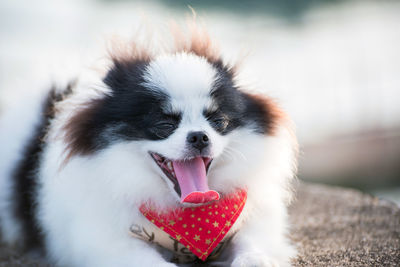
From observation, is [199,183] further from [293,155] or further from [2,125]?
[2,125]

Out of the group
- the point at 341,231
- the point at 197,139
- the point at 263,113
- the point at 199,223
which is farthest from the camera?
the point at 341,231

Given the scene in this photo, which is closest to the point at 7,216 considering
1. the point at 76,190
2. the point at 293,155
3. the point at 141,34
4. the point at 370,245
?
the point at 76,190

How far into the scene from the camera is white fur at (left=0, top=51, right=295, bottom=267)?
6.81ft

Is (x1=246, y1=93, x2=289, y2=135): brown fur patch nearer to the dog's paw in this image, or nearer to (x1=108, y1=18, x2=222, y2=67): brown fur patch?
(x1=108, y1=18, x2=222, y2=67): brown fur patch

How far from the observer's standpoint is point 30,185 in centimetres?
276

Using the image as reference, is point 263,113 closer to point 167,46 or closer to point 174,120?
point 174,120

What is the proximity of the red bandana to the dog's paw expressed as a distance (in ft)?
0.60

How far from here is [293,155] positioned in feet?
8.09

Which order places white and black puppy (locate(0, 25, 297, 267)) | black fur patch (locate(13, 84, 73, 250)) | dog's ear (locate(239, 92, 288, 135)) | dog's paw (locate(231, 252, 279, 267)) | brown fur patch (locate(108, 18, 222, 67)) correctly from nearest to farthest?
dog's paw (locate(231, 252, 279, 267))
white and black puppy (locate(0, 25, 297, 267))
dog's ear (locate(239, 92, 288, 135))
brown fur patch (locate(108, 18, 222, 67))
black fur patch (locate(13, 84, 73, 250))

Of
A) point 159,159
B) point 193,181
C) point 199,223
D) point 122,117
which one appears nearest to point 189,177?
point 193,181

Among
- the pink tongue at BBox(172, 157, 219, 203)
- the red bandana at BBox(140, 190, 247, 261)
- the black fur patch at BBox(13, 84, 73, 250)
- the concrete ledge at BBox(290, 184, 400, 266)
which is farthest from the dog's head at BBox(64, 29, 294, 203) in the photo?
the concrete ledge at BBox(290, 184, 400, 266)

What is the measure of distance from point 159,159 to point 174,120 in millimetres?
204

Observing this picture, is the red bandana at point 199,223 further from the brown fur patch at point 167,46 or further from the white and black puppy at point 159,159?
the brown fur patch at point 167,46

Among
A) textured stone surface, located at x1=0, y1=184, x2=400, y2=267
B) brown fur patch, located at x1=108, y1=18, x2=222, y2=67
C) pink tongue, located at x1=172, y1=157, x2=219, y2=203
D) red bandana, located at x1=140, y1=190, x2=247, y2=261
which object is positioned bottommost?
textured stone surface, located at x1=0, y1=184, x2=400, y2=267
